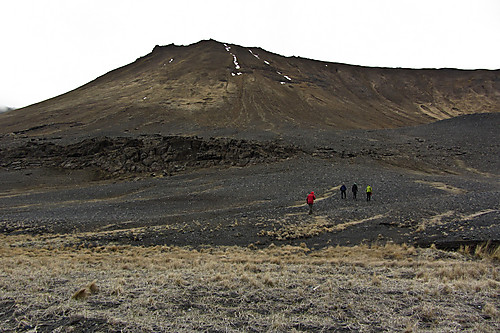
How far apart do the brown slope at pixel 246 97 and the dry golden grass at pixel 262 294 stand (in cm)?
3149

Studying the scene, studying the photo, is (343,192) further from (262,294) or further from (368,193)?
(262,294)

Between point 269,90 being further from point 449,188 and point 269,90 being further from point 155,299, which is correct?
point 155,299

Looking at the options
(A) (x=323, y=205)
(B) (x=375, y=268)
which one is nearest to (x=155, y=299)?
(B) (x=375, y=268)

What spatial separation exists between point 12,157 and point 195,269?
1508 inches

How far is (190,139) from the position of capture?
3406 centimetres

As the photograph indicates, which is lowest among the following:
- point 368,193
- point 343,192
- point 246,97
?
point 343,192

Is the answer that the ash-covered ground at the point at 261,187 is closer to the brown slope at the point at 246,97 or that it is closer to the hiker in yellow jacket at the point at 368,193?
the hiker in yellow jacket at the point at 368,193

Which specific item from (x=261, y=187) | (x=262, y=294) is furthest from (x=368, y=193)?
(x=262, y=294)

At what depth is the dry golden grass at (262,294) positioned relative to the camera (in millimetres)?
4641

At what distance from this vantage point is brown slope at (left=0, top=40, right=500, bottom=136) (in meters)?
45.8

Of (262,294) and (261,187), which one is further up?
(262,294)

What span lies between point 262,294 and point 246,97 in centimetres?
5256

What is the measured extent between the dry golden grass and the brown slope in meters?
31.5

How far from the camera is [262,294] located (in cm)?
580
